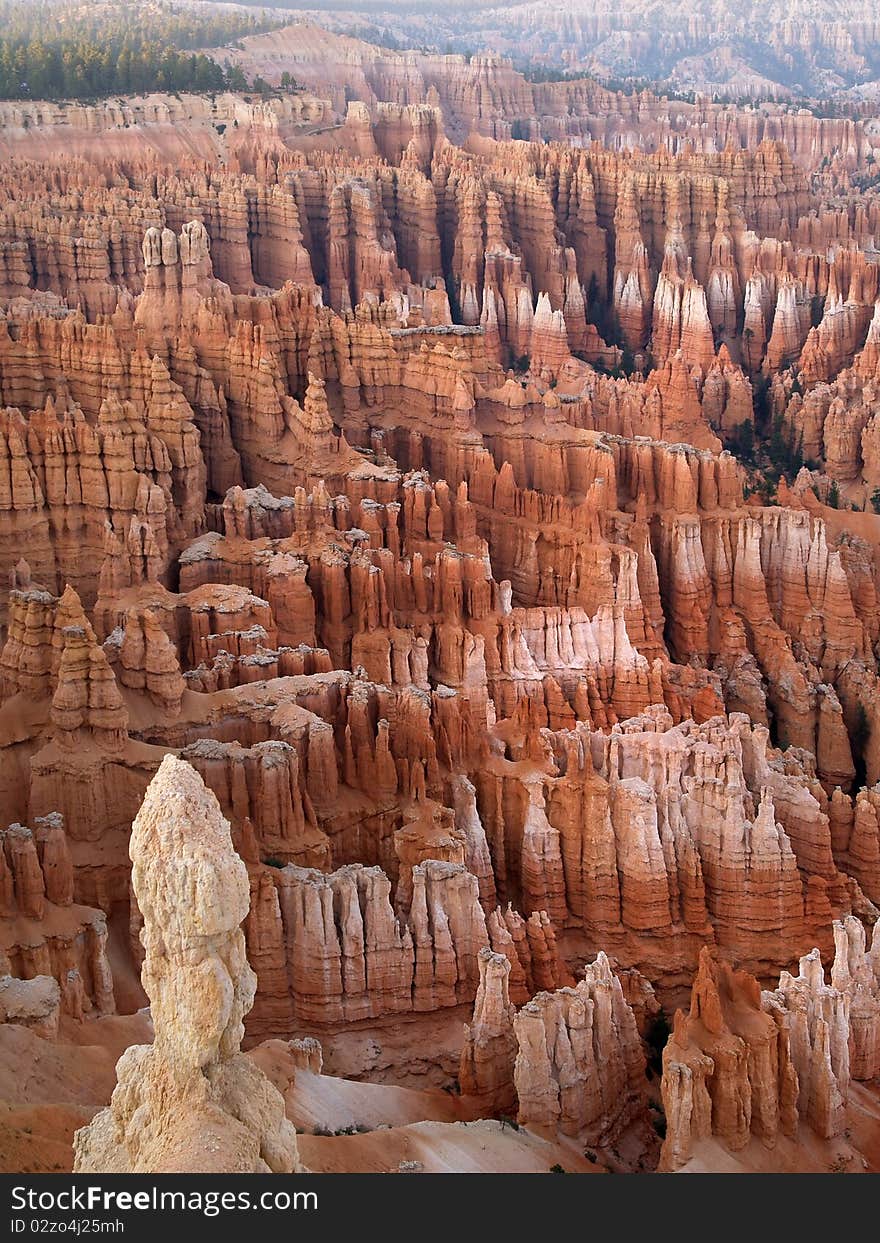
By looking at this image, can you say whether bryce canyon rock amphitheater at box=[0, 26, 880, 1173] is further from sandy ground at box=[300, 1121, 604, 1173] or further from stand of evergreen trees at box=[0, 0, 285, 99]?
stand of evergreen trees at box=[0, 0, 285, 99]

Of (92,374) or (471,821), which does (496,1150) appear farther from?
(92,374)

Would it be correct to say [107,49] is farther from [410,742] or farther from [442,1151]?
[442,1151]

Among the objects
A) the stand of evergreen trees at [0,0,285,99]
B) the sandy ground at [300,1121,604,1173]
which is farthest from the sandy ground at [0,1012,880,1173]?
the stand of evergreen trees at [0,0,285,99]

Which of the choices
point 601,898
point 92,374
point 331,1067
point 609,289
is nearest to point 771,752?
point 601,898

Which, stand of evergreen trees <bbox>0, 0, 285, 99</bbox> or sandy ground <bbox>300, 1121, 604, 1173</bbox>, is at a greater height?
stand of evergreen trees <bbox>0, 0, 285, 99</bbox>

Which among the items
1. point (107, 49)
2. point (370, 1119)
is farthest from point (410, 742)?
point (107, 49)

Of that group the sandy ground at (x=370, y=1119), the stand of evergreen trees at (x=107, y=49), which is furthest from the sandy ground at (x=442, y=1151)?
the stand of evergreen trees at (x=107, y=49)

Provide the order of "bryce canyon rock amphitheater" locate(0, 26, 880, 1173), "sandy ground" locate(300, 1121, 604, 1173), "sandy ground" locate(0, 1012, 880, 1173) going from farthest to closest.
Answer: "bryce canyon rock amphitheater" locate(0, 26, 880, 1173), "sandy ground" locate(300, 1121, 604, 1173), "sandy ground" locate(0, 1012, 880, 1173)

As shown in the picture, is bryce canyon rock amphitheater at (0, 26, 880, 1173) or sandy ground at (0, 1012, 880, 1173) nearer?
sandy ground at (0, 1012, 880, 1173)

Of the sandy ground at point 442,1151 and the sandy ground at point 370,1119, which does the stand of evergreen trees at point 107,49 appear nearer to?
Result: the sandy ground at point 370,1119
